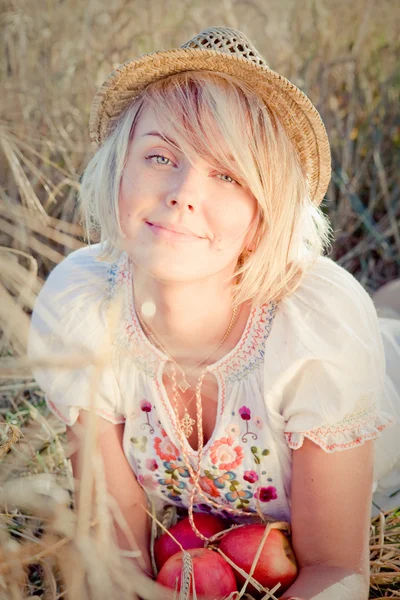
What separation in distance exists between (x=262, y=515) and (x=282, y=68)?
233 cm

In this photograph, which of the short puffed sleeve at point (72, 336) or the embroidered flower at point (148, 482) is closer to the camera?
the short puffed sleeve at point (72, 336)

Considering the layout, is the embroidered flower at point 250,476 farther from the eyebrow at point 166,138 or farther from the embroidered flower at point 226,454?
the eyebrow at point 166,138

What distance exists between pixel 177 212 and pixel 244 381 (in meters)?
0.43

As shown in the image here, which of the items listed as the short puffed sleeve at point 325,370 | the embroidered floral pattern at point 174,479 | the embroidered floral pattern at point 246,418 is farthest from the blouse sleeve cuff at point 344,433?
the embroidered floral pattern at point 174,479

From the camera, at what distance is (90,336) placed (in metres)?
1.64

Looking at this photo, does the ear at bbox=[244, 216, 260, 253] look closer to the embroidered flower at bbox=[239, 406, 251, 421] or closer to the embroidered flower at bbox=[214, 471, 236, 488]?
the embroidered flower at bbox=[239, 406, 251, 421]

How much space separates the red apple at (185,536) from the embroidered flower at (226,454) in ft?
0.71

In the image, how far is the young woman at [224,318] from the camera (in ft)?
4.56

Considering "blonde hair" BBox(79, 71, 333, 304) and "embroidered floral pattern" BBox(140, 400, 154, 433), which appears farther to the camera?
"embroidered floral pattern" BBox(140, 400, 154, 433)

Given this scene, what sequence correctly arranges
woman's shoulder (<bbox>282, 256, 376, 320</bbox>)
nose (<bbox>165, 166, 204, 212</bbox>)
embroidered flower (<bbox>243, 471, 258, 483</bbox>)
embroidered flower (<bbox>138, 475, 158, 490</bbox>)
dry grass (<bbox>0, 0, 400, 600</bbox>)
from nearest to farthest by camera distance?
nose (<bbox>165, 166, 204, 212</bbox>) → woman's shoulder (<bbox>282, 256, 376, 320</bbox>) → embroidered flower (<bbox>243, 471, 258, 483</bbox>) → embroidered flower (<bbox>138, 475, 158, 490</bbox>) → dry grass (<bbox>0, 0, 400, 600</bbox>)

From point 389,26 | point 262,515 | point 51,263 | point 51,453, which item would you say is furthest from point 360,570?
point 389,26

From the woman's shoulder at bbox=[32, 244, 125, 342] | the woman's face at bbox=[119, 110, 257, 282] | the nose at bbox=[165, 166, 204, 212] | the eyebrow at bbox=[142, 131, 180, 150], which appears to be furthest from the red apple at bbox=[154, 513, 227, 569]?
the eyebrow at bbox=[142, 131, 180, 150]

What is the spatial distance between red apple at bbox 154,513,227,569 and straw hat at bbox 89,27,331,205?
906 millimetres

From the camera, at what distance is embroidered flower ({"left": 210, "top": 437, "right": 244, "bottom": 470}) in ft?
5.10
